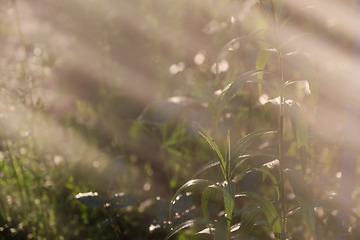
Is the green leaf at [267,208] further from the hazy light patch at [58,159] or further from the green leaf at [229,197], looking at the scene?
the hazy light patch at [58,159]

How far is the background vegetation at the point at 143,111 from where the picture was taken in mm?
1534

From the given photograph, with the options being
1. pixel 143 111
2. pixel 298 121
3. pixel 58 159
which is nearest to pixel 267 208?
pixel 298 121

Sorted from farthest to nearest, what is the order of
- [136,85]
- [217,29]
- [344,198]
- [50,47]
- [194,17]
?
1. [50,47]
2. [136,85]
3. [194,17]
4. [217,29]
5. [344,198]

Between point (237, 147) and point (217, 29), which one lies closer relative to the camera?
point (237, 147)

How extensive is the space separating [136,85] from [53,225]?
111cm

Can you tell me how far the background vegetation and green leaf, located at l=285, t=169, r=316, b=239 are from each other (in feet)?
0.52

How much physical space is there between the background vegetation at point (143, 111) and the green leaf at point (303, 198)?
0.16 metres

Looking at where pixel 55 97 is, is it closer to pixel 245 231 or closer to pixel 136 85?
pixel 136 85

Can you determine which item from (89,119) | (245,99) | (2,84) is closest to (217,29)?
(245,99)

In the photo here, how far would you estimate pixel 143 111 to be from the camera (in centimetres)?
177

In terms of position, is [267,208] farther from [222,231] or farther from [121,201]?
[121,201]

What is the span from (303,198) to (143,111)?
3.24 ft

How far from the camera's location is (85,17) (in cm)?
278

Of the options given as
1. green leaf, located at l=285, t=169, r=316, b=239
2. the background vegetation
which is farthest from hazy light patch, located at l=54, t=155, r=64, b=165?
green leaf, located at l=285, t=169, r=316, b=239
